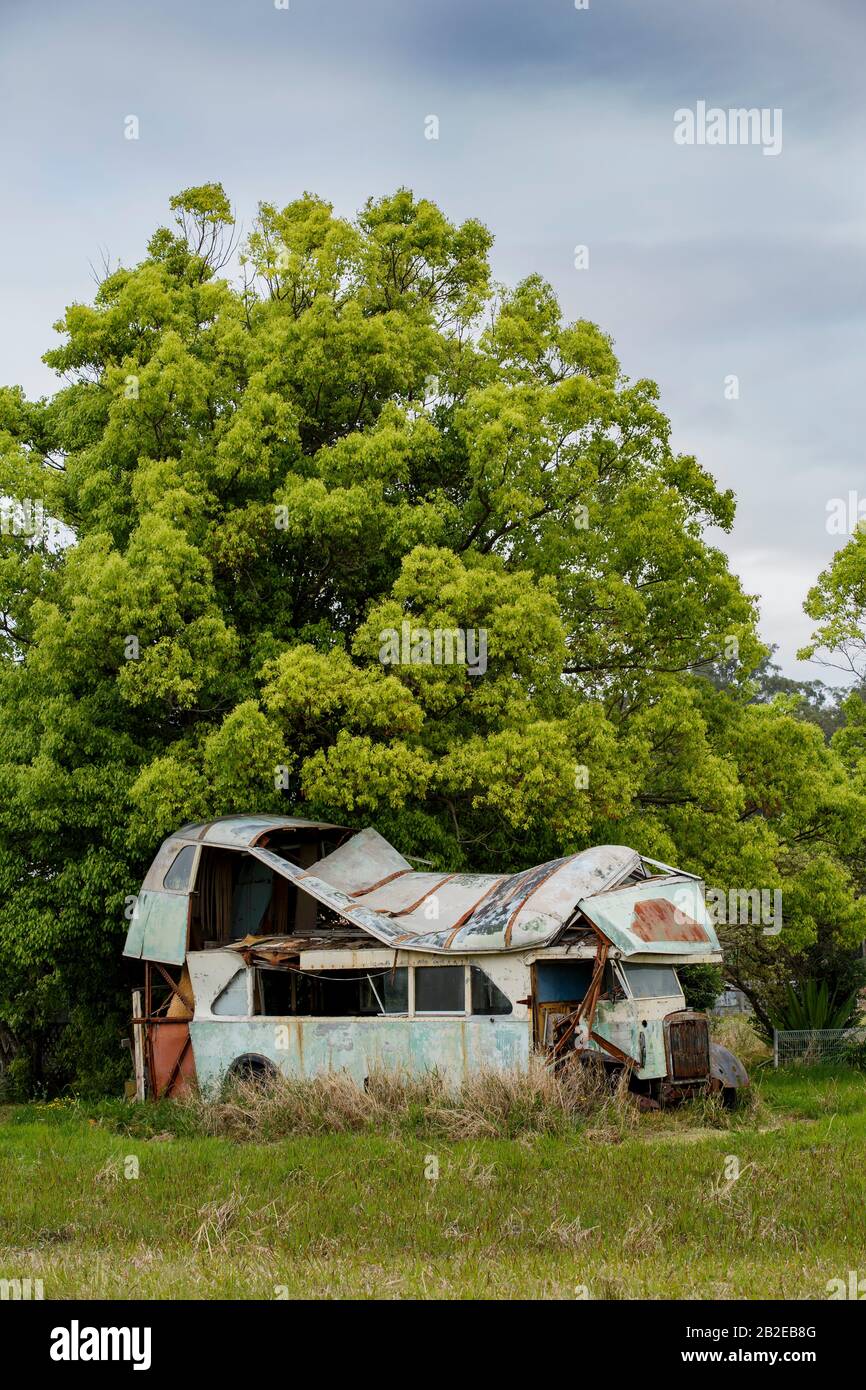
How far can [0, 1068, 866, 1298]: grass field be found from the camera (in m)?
8.67

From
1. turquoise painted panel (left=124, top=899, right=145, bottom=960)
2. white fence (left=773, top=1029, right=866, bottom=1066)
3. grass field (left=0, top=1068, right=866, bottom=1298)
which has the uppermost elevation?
turquoise painted panel (left=124, top=899, right=145, bottom=960)

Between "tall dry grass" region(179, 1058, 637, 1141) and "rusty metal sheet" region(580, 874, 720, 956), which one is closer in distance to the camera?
"tall dry grass" region(179, 1058, 637, 1141)

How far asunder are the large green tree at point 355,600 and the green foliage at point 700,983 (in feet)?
7.68

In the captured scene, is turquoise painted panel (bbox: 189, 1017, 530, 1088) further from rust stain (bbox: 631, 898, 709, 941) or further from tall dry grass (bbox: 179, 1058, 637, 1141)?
rust stain (bbox: 631, 898, 709, 941)

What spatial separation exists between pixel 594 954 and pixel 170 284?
15074mm

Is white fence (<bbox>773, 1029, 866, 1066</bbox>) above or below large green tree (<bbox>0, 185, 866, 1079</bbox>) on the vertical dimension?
below

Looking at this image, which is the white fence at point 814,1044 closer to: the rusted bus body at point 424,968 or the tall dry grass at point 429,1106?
the rusted bus body at point 424,968

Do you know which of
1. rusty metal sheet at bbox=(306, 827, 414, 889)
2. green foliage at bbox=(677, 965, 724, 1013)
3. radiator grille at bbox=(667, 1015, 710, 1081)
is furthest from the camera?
green foliage at bbox=(677, 965, 724, 1013)

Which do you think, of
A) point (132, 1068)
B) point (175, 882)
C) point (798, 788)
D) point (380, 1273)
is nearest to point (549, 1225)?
point (380, 1273)

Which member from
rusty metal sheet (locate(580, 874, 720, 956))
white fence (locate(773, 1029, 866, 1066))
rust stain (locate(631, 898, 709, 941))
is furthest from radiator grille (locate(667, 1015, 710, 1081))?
white fence (locate(773, 1029, 866, 1066))

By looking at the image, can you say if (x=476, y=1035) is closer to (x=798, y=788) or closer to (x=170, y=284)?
(x=798, y=788)

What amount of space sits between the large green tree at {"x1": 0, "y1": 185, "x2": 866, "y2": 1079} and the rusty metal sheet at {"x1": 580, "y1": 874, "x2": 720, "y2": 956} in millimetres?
3037

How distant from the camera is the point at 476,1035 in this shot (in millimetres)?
16094

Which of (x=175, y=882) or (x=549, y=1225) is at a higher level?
(x=175, y=882)
